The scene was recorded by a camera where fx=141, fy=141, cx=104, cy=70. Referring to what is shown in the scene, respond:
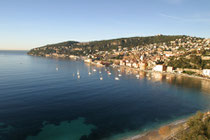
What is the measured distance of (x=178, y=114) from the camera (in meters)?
36.8

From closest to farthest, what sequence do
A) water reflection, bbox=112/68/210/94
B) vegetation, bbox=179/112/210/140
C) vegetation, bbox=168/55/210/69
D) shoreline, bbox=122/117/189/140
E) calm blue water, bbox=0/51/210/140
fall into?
vegetation, bbox=179/112/210/140
shoreline, bbox=122/117/189/140
calm blue water, bbox=0/51/210/140
water reflection, bbox=112/68/210/94
vegetation, bbox=168/55/210/69

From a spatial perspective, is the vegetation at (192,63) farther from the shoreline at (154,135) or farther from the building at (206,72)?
the shoreline at (154,135)

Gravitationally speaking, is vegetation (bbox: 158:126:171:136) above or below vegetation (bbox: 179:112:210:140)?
below

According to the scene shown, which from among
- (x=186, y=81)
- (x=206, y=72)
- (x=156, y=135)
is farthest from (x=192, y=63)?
(x=156, y=135)

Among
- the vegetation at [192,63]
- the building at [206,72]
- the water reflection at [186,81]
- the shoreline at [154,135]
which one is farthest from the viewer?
the vegetation at [192,63]

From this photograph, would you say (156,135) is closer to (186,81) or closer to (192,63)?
(186,81)

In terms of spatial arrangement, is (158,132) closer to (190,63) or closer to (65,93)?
(65,93)

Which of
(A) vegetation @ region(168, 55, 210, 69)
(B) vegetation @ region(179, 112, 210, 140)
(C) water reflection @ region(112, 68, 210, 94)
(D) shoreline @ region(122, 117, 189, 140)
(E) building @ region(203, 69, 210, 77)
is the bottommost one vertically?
(C) water reflection @ region(112, 68, 210, 94)

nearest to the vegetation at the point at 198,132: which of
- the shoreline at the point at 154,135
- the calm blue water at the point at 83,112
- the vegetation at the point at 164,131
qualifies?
the shoreline at the point at 154,135

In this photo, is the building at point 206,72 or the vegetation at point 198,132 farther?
the building at point 206,72

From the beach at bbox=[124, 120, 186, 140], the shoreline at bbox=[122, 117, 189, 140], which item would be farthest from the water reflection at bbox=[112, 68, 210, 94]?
the beach at bbox=[124, 120, 186, 140]

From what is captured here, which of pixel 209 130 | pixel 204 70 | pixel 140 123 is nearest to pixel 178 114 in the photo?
pixel 140 123

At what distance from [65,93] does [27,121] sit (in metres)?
20.4

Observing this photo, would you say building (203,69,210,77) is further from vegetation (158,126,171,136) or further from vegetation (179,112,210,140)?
vegetation (158,126,171,136)
